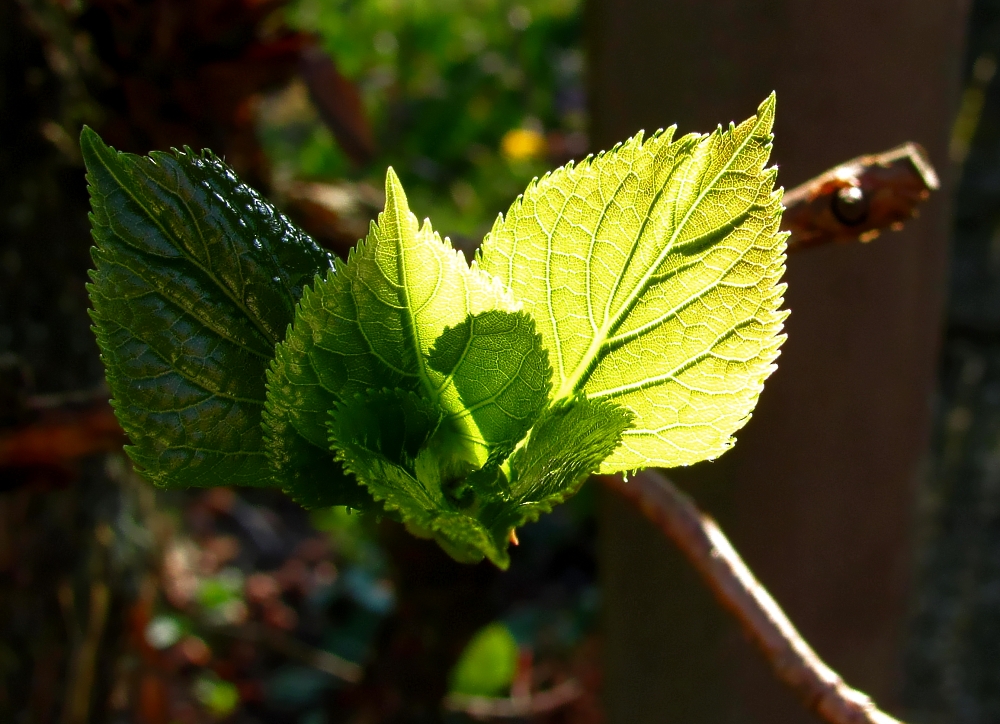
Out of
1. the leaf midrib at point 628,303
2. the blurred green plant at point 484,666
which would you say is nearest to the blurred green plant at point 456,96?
the blurred green plant at point 484,666

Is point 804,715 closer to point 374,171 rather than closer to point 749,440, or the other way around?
point 749,440

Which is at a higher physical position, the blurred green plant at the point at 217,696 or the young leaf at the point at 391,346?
the young leaf at the point at 391,346

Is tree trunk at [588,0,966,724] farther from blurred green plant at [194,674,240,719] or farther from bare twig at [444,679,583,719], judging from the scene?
blurred green plant at [194,674,240,719]

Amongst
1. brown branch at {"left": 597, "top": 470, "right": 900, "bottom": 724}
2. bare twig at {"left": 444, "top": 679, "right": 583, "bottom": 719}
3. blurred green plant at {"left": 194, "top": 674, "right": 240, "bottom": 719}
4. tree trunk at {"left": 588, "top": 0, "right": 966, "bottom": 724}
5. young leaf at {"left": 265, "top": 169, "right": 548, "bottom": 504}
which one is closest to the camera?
young leaf at {"left": 265, "top": 169, "right": 548, "bottom": 504}

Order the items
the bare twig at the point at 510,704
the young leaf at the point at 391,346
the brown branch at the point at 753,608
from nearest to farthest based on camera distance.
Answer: the young leaf at the point at 391,346
the brown branch at the point at 753,608
the bare twig at the point at 510,704

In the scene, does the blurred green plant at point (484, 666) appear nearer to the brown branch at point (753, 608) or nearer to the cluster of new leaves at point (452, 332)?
the brown branch at point (753, 608)

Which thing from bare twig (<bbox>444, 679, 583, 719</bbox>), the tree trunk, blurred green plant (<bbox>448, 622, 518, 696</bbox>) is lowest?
bare twig (<bbox>444, 679, 583, 719</bbox>)

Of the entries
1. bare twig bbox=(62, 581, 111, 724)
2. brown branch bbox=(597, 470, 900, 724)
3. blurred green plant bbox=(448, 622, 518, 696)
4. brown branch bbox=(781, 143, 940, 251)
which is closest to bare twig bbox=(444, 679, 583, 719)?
blurred green plant bbox=(448, 622, 518, 696)

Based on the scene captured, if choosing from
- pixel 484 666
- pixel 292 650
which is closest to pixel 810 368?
pixel 484 666
